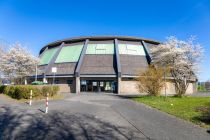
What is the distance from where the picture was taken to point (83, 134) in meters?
7.63

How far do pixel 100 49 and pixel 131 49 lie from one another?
635 centimetres

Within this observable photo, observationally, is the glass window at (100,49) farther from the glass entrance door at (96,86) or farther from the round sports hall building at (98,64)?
the glass entrance door at (96,86)

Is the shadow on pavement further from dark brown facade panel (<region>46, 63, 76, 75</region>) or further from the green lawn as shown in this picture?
dark brown facade panel (<region>46, 63, 76, 75</region>)

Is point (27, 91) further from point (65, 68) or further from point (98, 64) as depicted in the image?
point (98, 64)

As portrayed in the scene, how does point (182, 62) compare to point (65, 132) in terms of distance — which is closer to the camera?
point (65, 132)

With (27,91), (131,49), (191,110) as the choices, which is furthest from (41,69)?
(191,110)

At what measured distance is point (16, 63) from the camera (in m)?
35.9

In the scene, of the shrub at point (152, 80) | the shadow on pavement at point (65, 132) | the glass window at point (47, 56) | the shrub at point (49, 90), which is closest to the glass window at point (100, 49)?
the glass window at point (47, 56)

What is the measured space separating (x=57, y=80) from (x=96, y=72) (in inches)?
325

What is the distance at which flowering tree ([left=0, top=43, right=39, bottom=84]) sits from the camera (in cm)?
3503

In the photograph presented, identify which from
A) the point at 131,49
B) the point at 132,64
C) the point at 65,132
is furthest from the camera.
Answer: the point at 131,49

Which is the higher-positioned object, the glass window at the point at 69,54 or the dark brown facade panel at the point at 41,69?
the glass window at the point at 69,54

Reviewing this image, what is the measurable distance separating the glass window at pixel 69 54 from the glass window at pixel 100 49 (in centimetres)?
193

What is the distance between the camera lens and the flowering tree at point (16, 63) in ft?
115
